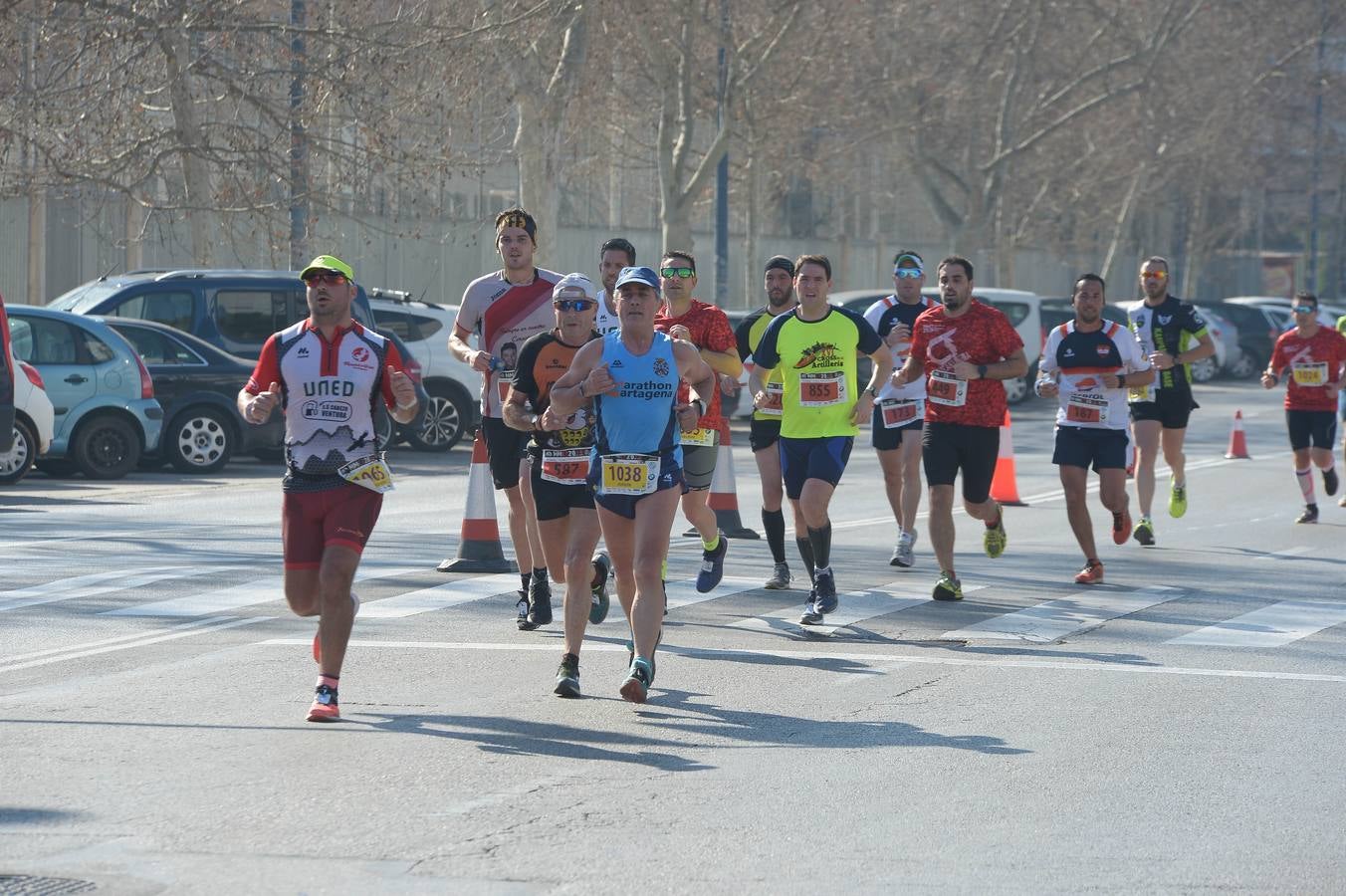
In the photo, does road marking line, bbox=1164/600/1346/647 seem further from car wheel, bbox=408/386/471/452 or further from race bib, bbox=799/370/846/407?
car wheel, bbox=408/386/471/452

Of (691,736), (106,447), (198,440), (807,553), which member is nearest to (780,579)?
(807,553)

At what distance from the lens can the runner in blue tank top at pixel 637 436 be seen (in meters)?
8.31

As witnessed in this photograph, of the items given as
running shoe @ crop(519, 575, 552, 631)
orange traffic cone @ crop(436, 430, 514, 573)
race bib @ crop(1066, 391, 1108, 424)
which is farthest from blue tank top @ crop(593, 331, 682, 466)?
race bib @ crop(1066, 391, 1108, 424)

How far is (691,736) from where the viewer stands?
25.4ft

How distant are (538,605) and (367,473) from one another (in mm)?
2391

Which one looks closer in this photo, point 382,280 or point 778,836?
point 778,836

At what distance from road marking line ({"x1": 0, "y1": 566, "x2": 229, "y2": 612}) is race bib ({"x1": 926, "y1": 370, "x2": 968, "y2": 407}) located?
4.33 m

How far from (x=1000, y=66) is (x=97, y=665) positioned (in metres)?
42.5

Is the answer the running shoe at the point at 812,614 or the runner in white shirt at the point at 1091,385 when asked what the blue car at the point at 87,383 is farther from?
the running shoe at the point at 812,614

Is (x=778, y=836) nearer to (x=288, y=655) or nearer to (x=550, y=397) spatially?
(x=550, y=397)

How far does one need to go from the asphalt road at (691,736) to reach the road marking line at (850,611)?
0.04 m

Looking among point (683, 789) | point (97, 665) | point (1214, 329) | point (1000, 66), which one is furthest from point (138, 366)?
point (1000, 66)

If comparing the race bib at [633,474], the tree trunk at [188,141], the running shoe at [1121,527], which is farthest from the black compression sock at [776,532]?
the tree trunk at [188,141]

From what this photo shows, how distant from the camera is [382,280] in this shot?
4228 cm
